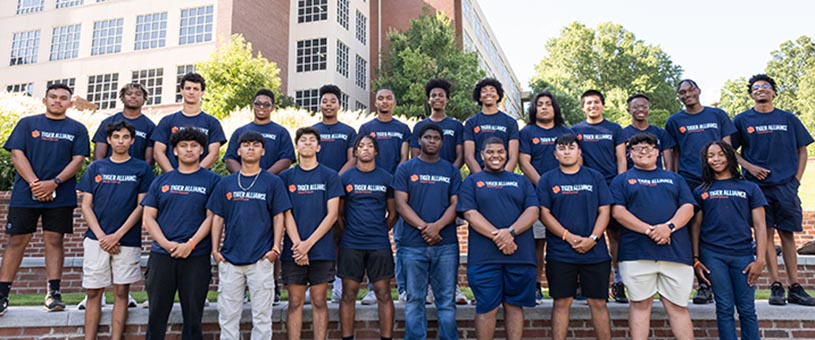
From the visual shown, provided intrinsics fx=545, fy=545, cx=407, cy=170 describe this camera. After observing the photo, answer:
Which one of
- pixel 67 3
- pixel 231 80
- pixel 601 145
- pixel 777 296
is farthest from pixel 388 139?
pixel 67 3

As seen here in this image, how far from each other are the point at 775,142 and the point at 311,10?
26.4m

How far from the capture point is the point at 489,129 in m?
5.69

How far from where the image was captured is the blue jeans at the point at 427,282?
4.71m

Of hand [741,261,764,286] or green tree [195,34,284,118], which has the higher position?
green tree [195,34,284,118]

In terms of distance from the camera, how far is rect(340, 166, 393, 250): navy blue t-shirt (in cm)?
483

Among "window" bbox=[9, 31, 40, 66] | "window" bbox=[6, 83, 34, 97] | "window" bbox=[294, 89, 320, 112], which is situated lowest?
"window" bbox=[294, 89, 320, 112]

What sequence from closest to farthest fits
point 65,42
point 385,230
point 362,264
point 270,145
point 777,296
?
1. point 362,264
2. point 385,230
3. point 777,296
4. point 270,145
5. point 65,42

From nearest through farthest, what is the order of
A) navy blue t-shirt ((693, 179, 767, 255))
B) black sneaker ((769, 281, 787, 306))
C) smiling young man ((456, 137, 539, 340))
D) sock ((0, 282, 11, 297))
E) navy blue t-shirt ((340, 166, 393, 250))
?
smiling young man ((456, 137, 539, 340)), navy blue t-shirt ((693, 179, 767, 255)), navy blue t-shirt ((340, 166, 393, 250)), sock ((0, 282, 11, 297)), black sneaker ((769, 281, 787, 306))

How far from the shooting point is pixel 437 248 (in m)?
4.84

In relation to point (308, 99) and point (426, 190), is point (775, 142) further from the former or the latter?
point (308, 99)

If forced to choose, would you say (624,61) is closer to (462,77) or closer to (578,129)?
(462,77)

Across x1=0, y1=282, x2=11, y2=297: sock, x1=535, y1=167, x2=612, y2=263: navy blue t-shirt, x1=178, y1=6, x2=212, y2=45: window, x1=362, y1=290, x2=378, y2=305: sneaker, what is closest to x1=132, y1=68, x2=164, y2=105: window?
x1=178, y1=6, x2=212, y2=45: window

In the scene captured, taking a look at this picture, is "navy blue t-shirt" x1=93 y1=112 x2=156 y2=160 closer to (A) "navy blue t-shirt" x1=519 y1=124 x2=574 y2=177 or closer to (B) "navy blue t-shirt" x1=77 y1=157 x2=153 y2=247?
(B) "navy blue t-shirt" x1=77 y1=157 x2=153 y2=247

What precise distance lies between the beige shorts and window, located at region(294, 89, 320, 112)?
2359cm
